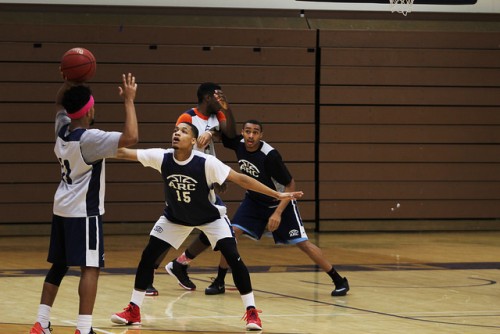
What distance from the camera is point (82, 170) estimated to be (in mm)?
6660

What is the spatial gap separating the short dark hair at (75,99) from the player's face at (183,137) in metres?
1.13

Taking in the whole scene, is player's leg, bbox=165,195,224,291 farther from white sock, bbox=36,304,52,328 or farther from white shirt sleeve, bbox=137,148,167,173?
white sock, bbox=36,304,52,328

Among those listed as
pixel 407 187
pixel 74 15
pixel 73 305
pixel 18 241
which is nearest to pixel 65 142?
pixel 73 305

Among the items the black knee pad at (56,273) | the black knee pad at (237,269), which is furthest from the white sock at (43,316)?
the black knee pad at (237,269)

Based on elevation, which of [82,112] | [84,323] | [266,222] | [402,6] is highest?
[402,6]

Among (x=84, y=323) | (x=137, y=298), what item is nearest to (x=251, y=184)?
(x=137, y=298)

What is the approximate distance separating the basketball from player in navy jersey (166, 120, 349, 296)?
2743mm

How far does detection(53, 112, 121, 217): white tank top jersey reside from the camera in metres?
6.57

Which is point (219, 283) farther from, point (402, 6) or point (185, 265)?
point (402, 6)

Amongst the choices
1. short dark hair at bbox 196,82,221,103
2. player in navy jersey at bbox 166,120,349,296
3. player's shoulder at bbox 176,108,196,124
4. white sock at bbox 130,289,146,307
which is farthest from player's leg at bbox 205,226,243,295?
white sock at bbox 130,289,146,307

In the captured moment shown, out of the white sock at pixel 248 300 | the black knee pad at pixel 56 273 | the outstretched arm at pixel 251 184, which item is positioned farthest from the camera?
the white sock at pixel 248 300

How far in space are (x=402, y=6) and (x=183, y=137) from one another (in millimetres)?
8990

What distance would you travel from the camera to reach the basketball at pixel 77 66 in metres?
6.74

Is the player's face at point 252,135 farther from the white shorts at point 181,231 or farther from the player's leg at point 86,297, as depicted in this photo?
the player's leg at point 86,297
